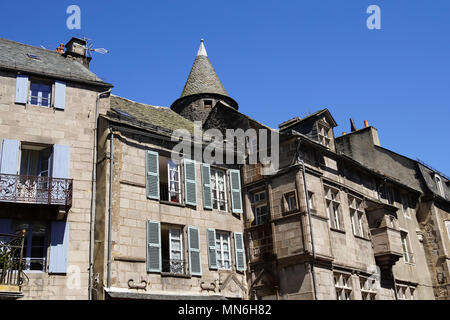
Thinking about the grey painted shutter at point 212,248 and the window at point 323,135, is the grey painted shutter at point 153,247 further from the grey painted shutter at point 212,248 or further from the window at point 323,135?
the window at point 323,135

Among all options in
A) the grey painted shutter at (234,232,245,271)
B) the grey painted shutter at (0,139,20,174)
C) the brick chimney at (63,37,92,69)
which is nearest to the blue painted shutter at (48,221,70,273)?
the grey painted shutter at (0,139,20,174)

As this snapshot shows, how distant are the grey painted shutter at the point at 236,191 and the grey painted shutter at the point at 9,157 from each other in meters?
7.16

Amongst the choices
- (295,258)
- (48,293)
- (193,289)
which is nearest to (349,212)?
(295,258)

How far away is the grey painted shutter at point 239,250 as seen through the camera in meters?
16.6

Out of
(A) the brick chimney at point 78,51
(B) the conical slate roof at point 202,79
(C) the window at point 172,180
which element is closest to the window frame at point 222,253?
(C) the window at point 172,180

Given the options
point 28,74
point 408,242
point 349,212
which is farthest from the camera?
point 408,242

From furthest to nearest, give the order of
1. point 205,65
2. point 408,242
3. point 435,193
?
point 205,65 < point 435,193 < point 408,242

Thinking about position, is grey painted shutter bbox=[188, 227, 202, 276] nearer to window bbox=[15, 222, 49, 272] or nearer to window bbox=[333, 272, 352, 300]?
window bbox=[15, 222, 49, 272]

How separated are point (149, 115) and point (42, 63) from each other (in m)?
4.49

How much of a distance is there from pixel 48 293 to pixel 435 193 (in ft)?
61.4

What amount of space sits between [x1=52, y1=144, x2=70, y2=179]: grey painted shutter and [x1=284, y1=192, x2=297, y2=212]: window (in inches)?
276

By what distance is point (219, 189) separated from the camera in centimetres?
1753

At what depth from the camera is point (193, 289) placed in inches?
594
